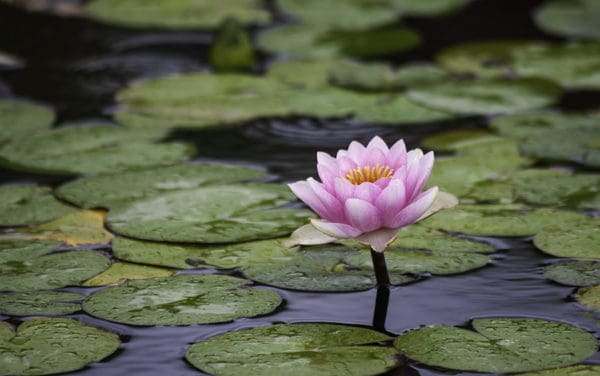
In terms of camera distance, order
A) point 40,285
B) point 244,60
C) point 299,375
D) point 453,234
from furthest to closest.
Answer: point 244,60 → point 453,234 → point 40,285 → point 299,375

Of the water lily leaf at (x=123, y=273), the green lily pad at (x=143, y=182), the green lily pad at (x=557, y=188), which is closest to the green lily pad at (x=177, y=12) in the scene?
the green lily pad at (x=143, y=182)

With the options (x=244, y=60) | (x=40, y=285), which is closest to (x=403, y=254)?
(x=40, y=285)

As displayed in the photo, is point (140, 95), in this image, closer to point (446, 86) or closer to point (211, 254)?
point (446, 86)

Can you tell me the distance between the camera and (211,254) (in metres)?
2.38

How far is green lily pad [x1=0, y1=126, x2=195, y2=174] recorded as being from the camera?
3.00m

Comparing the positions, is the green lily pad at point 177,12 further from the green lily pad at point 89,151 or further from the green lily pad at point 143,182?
A: the green lily pad at point 143,182

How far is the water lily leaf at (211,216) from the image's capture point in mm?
2453

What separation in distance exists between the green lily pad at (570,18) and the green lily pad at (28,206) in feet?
8.49

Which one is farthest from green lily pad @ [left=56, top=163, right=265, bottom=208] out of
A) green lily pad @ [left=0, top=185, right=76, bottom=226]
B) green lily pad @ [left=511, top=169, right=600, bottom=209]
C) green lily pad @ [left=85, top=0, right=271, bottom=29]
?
green lily pad @ [left=85, top=0, right=271, bottom=29]

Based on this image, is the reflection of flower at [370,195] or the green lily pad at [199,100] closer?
the reflection of flower at [370,195]

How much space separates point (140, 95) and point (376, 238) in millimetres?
1916

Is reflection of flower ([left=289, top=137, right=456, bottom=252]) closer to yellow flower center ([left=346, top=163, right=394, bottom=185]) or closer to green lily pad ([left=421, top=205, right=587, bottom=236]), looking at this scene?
yellow flower center ([left=346, top=163, right=394, bottom=185])

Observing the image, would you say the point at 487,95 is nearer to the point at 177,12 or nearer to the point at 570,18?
the point at 570,18

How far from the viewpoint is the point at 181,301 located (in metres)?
2.12
